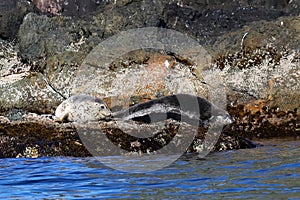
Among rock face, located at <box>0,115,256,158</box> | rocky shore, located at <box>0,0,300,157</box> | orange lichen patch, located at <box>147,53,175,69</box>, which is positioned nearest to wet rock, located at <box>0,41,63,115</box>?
rocky shore, located at <box>0,0,300,157</box>

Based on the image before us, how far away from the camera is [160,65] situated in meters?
12.7

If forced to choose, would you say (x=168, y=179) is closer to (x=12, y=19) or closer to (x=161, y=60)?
(x=161, y=60)

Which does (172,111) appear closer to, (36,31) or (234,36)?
(234,36)

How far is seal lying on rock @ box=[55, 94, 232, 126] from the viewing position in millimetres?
10594

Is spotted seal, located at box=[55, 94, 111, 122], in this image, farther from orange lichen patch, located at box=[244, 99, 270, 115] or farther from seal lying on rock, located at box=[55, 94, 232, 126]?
orange lichen patch, located at box=[244, 99, 270, 115]

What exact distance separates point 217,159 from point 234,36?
4.83 meters

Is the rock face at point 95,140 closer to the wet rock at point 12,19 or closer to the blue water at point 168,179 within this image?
the blue water at point 168,179

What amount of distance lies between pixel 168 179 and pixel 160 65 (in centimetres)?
608

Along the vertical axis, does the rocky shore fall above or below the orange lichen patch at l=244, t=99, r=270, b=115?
above

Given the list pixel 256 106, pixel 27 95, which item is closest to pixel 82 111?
pixel 27 95

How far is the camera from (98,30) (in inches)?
529

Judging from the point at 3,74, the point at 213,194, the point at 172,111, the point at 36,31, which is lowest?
the point at 213,194

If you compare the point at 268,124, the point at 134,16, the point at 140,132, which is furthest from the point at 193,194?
the point at 134,16

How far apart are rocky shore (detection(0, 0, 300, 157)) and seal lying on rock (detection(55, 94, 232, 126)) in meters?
0.42
